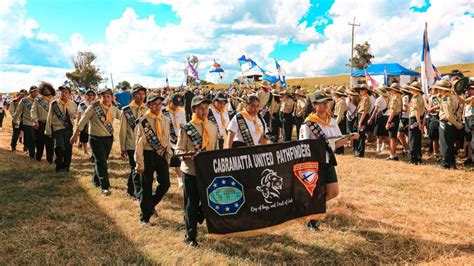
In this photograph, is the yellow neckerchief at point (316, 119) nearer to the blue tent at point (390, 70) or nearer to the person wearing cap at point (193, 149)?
the person wearing cap at point (193, 149)

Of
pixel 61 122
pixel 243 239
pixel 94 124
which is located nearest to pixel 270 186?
pixel 243 239

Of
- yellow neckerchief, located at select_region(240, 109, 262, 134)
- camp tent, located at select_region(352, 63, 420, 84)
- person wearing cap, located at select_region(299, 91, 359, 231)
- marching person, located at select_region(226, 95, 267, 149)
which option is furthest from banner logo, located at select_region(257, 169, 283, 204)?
camp tent, located at select_region(352, 63, 420, 84)

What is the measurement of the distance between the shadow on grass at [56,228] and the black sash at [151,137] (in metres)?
1.41

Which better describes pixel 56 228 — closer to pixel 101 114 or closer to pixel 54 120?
pixel 101 114

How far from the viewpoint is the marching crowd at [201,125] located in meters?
5.54

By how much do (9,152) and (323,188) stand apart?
11.8 metres

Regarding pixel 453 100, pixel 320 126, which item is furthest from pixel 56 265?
pixel 453 100

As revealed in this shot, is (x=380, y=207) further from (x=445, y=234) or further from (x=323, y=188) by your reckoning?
(x=323, y=188)

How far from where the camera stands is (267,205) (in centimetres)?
507

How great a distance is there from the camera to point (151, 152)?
19.8 ft

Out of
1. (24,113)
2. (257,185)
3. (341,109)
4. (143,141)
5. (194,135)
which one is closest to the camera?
(257,185)

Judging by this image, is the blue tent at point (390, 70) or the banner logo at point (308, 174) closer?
the banner logo at point (308, 174)

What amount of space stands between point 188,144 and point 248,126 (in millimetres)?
1334

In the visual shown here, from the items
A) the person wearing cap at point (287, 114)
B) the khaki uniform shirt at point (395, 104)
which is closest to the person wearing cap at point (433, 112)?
the khaki uniform shirt at point (395, 104)
